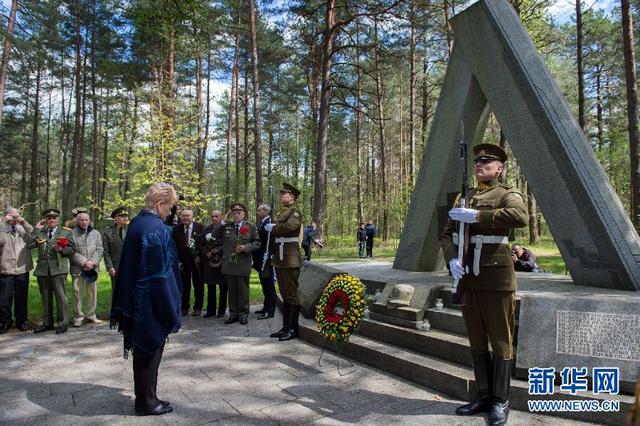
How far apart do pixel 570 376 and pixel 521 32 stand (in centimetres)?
456

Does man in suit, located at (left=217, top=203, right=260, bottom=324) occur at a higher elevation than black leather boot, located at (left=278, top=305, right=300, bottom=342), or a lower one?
higher

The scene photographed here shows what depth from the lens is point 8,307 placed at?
22.0ft

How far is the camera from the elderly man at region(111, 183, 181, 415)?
3.51 meters

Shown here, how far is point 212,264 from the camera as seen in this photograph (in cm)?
745

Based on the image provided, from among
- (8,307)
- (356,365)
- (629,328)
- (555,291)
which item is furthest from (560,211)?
(8,307)

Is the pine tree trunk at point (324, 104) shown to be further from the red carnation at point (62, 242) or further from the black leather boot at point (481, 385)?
the black leather boot at point (481, 385)

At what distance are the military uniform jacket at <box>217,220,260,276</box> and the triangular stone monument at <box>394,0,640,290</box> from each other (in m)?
2.72

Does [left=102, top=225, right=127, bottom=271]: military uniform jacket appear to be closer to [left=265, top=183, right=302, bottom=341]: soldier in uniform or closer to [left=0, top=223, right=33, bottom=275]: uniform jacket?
[left=0, top=223, right=33, bottom=275]: uniform jacket

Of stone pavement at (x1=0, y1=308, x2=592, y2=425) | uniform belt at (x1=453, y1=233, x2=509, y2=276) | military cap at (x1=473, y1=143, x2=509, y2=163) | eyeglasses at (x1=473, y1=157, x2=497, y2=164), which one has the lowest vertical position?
stone pavement at (x1=0, y1=308, x2=592, y2=425)

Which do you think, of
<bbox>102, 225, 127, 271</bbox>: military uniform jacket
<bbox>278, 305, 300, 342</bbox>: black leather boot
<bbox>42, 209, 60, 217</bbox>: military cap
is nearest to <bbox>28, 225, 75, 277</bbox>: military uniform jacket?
<bbox>42, 209, 60, 217</bbox>: military cap

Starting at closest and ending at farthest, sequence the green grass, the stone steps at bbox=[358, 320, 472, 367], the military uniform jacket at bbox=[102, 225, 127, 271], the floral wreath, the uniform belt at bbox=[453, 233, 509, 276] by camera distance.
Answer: the uniform belt at bbox=[453, 233, 509, 276] → the stone steps at bbox=[358, 320, 472, 367] → the floral wreath → the military uniform jacket at bbox=[102, 225, 127, 271] → the green grass

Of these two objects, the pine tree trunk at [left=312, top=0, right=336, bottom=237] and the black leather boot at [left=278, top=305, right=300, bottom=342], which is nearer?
the black leather boot at [left=278, top=305, right=300, bottom=342]

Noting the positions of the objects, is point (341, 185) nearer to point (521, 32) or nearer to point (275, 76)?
point (275, 76)

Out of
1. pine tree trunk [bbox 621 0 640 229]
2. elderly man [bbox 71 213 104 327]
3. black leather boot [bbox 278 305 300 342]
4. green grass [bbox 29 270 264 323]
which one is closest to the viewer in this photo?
black leather boot [bbox 278 305 300 342]
